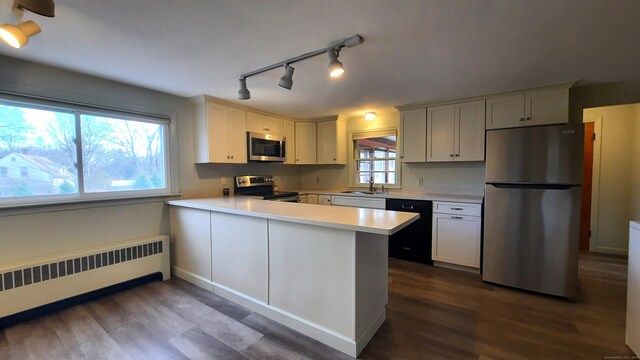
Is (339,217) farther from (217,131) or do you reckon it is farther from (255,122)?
(255,122)

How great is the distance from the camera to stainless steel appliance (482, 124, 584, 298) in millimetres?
2465

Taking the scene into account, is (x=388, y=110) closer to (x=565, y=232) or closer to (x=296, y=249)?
(x=565, y=232)

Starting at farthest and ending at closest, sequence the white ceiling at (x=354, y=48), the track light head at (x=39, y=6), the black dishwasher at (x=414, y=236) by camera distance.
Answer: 1. the black dishwasher at (x=414, y=236)
2. the white ceiling at (x=354, y=48)
3. the track light head at (x=39, y=6)

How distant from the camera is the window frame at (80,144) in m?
2.23

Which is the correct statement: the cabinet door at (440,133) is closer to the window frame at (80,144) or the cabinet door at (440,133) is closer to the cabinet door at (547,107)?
the cabinet door at (547,107)

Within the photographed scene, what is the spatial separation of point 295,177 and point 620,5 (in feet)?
14.2

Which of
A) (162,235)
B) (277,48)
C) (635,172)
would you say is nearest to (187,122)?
(162,235)

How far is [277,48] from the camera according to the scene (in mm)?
1970

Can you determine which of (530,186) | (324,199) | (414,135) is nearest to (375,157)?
(414,135)

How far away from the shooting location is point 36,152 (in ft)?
7.66

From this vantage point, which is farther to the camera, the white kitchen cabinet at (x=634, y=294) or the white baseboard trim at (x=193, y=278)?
the white baseboard trim at (x=193, y=278)

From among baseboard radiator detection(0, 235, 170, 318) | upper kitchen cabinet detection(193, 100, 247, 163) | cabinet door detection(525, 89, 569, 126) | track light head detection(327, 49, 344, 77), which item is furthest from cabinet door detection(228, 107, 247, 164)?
cabinet door detection(525, 89, 569, 126)

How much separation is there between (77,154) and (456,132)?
4.16m

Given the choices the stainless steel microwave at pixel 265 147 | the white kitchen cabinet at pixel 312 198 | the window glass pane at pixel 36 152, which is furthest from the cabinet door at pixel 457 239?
the window glass pane at pixel 36 152
